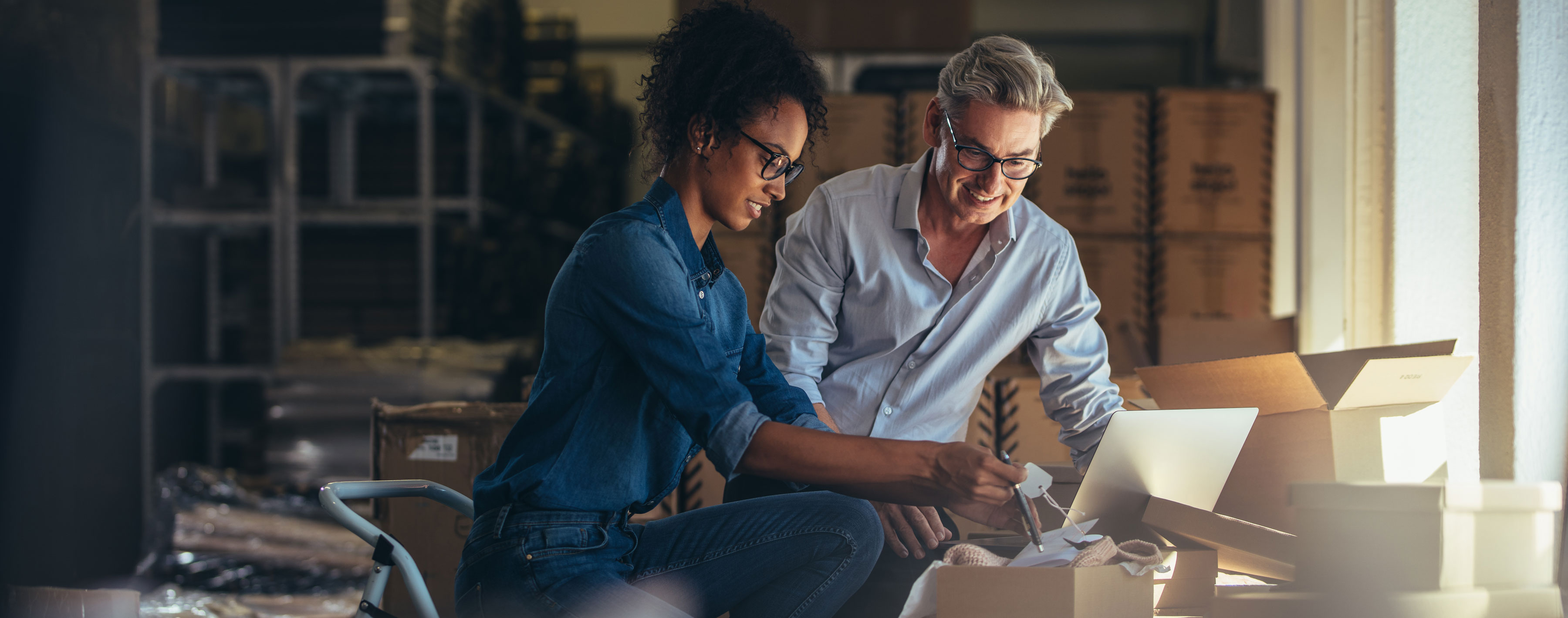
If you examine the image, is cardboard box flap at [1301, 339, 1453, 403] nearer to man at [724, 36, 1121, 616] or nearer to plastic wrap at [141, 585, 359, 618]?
man at [724, 36, 1121, 616]

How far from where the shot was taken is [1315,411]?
190 centimetres

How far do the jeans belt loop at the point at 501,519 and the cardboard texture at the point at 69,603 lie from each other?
72 centimetres

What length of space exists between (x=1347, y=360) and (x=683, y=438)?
138 cm

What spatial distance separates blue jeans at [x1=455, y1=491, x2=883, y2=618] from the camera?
1.20 metres

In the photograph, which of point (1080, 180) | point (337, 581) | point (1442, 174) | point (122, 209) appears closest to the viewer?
→ point (1442, 174)

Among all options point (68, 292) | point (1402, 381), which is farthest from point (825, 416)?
point (68, 292)

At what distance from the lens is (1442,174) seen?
8.01 ft

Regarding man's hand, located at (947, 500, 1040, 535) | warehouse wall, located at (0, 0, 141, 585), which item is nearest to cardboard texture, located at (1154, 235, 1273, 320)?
man's hand, located at (947, 500, 1040, 535)

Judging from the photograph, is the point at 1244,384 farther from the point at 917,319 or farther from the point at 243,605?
the point at 243,605

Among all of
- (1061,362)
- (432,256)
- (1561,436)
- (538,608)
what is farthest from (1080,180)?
(538,608)

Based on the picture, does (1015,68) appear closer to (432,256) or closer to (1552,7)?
(1552,7)

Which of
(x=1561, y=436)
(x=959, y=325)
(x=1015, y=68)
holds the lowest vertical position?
(x=1561, y=436)

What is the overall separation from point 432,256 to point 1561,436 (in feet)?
12.2

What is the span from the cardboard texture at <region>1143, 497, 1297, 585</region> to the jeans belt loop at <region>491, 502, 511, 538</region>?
99cm
